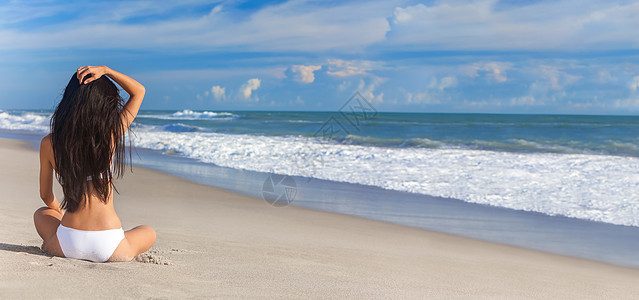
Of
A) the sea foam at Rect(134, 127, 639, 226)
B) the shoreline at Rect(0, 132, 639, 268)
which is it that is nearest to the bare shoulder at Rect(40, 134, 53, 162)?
the shoreline at Rect(0, 132, 639, 268)

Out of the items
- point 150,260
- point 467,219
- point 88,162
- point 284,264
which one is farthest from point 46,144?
point 467,219

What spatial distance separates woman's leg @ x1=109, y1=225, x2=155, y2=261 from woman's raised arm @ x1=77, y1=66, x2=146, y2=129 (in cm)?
74

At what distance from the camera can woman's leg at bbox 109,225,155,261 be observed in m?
3.27

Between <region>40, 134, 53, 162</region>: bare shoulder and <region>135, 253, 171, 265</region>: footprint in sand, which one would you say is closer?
<region>40, 134, 53, 162</region>: bare shoulder

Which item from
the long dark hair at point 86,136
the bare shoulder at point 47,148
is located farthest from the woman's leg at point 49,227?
the bare shoulder at point 47,148

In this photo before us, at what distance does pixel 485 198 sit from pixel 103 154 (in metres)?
6.77

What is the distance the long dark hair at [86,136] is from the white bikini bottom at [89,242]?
0.17 m

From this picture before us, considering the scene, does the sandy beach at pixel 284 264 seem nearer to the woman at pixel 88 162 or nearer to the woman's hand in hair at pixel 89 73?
the woman at pixel 88 162

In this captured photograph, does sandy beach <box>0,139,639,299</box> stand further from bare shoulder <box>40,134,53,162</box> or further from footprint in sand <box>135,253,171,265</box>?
bare shoulder <box>40,134,53,162</box>

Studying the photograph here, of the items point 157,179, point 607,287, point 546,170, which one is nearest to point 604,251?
point 607,287

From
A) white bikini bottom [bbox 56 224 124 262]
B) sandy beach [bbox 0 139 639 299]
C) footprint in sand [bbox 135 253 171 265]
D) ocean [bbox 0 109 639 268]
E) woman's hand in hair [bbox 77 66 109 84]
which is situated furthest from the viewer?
ocean [bbox 0 109 639 268]

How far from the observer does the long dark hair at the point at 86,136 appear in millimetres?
2865

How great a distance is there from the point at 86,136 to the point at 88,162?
17 cm

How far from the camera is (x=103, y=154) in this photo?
3012 millimetres
